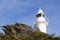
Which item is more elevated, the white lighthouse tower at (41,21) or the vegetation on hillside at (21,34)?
the white lighthouse tower at (41,21)

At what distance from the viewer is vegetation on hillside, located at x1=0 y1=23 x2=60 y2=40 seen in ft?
55.4

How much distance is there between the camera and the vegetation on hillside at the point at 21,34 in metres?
16.9

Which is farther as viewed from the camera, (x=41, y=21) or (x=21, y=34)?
(x=41, y=21)

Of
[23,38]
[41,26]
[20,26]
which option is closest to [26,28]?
[20,26]

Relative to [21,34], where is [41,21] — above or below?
above

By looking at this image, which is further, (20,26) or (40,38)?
(20,26)

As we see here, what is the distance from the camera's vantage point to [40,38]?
58.6 ft

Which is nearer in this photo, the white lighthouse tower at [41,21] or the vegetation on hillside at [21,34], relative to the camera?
the vegetation on hillside at [21,34]

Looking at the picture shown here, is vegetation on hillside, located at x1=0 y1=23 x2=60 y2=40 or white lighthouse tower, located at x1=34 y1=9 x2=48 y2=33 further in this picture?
white lighthouse tower, located at x1=34 y1=9 x2=48 y2=33

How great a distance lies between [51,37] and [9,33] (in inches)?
131

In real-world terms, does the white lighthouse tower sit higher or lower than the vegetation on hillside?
higher

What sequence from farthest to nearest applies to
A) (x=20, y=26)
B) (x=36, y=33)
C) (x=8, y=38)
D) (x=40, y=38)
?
1. (x=20, y=26)
2. (x=36, y=33)
3. (x=40, y=38)
4. (x=8, y=38)

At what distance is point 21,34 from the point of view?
19156mm

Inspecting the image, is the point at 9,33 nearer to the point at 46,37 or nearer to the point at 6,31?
the point at 6,31
